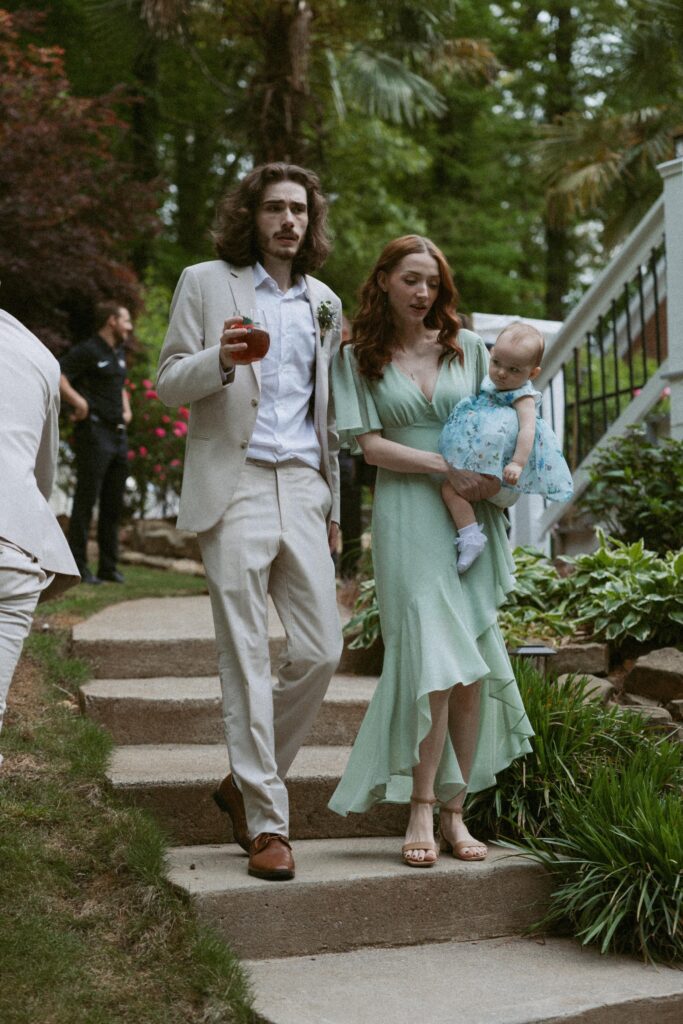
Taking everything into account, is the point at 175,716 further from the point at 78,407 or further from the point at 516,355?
the point at 78,407

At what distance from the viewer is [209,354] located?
3.63 m

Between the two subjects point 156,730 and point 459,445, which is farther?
point 156,730

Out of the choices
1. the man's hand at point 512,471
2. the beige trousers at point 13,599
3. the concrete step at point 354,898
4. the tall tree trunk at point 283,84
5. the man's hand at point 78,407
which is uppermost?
the tall tree trunk at point 283,84

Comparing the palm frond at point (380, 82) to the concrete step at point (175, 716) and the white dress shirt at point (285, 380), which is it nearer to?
the concrete step at point (175, 716)

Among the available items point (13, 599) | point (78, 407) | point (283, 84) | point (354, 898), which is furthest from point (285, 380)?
point (283, 84)

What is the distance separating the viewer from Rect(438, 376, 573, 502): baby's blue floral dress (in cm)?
378

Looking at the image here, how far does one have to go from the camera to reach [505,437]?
12.4ft

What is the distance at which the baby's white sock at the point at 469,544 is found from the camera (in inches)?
153

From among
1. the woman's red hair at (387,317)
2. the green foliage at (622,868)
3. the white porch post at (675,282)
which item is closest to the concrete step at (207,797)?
the green foliage at (622,868)

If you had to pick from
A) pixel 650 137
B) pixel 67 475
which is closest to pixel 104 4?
pixel 67 475

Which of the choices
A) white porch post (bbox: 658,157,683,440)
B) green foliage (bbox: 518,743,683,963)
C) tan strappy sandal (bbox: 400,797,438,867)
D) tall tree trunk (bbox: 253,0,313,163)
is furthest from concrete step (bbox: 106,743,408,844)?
tall tree trunk (bbox: 253,0,313,163)

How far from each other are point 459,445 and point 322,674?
2.74 feet

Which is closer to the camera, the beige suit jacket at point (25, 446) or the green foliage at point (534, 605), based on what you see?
the beige suit jacket at point (25, 446)

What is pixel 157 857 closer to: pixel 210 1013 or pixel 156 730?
pixel 210 1013
